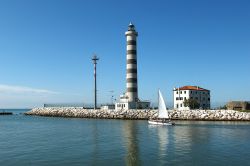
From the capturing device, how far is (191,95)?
105562mm

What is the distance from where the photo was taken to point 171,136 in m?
47.3

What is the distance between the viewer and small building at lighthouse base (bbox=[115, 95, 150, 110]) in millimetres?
92156

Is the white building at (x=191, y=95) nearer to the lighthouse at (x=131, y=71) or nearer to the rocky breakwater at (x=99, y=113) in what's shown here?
the lighthouse at (x=131, y=71)

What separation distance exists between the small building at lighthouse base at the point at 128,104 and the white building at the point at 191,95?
13.4 m

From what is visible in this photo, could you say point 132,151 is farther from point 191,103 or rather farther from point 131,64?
point 191,103

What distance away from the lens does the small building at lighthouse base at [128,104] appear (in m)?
92.2

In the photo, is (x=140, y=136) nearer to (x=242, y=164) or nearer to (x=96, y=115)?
(x=242, y=164)

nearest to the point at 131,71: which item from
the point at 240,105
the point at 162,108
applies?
the point at 162,108

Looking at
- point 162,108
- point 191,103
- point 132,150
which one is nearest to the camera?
point 132,150

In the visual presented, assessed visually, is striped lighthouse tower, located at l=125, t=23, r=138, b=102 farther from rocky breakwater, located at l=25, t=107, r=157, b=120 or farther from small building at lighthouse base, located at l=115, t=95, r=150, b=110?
rocky breakwater, located at l=25, t=107, r=157, b=120

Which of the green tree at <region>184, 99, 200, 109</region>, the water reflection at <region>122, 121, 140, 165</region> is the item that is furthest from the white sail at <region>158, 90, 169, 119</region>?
the green tree at <region>184, 99, 200, 109</region>

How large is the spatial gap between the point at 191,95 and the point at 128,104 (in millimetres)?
24418

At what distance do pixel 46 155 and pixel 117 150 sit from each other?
24.3ft

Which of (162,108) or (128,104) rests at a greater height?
(128,104)
